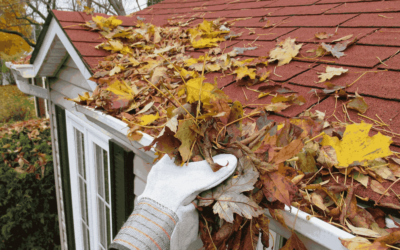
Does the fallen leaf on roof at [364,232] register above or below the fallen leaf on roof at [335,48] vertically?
below

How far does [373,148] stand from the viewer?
0.86 metres

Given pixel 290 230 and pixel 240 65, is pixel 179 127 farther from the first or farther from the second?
pixel 240 65

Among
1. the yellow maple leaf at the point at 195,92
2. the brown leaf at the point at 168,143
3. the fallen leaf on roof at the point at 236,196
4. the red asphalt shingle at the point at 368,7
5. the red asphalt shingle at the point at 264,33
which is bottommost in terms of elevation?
the fallen leaf on roof at the point at 236,196

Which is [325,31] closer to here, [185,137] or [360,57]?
[360,57]

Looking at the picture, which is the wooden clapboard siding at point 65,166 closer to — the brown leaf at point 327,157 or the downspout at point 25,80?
the downspout at point 25,80

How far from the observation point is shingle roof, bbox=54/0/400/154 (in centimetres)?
120

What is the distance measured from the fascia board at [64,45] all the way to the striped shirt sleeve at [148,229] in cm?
167

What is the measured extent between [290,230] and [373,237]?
0.75 ft

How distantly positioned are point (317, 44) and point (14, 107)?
58.5 ft

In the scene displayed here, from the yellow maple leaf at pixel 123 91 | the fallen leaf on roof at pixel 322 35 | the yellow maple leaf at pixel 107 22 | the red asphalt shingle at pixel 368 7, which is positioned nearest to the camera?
the yellow maple leaf at pixel 123 91

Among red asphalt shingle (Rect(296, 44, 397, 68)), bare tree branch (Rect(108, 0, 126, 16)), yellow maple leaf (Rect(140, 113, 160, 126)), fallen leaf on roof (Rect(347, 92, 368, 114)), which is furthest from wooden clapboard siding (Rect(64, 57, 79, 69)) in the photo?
bare tree branch (Rect(108, 0, 126, 16))

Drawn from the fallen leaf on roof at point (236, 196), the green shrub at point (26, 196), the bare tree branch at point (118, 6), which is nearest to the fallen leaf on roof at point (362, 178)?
the fallen leaf on roof at point (236, 196)

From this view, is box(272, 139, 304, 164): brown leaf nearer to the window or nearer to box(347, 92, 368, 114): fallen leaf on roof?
box(347, 92, 368, 114): fallen leaf on roof

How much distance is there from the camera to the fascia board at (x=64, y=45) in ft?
7.93
